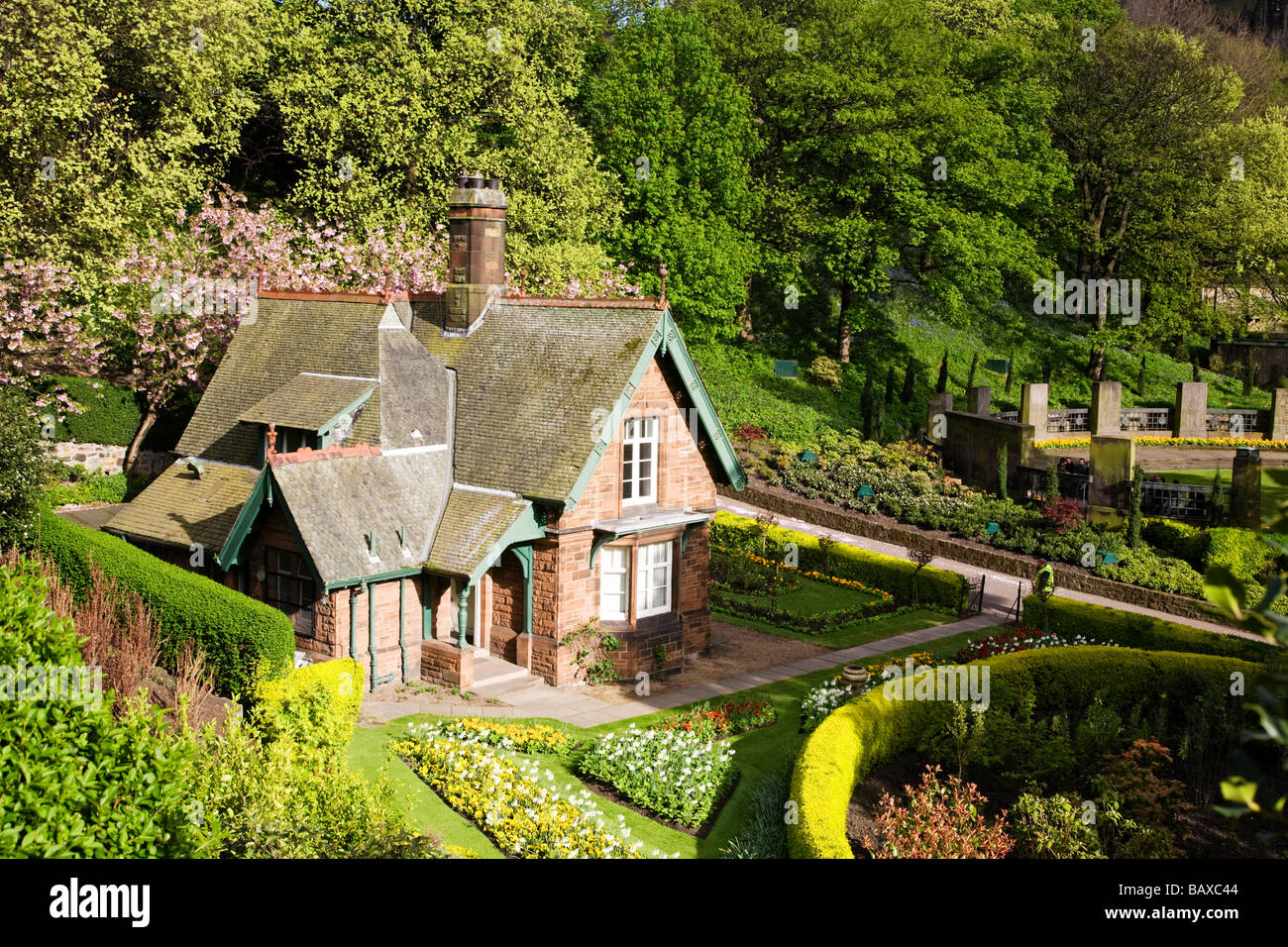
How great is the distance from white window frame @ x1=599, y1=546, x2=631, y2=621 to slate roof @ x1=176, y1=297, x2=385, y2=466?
255 inches

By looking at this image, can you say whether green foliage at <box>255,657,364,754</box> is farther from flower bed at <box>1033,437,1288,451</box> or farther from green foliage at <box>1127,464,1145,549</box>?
→ flower bed at <box>1033,437,1288,451</box>

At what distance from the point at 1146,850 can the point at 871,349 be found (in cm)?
4505

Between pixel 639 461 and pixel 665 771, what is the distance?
28.9 ft

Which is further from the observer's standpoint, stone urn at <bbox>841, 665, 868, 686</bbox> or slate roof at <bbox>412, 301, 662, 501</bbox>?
slate roof at <bbox>412, 301, 662, 501</bbox>

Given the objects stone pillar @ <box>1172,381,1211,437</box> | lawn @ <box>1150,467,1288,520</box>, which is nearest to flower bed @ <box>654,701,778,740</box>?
lawn @ <box>1150,467,1288,520</box>

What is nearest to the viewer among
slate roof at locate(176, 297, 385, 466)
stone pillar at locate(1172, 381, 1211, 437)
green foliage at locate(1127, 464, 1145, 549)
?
slate roof at locate(176, 297, 385, 466)

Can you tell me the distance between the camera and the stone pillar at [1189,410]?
53562 millimetres

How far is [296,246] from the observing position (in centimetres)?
4347

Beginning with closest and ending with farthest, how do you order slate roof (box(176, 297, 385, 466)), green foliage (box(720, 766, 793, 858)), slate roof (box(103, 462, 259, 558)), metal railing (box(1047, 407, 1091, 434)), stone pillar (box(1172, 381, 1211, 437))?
green foliage (box(720, 766, 793, 858)) < slate roof (box(103, 462, 259, 558)) < slate roof (box(176, 297, 385, 466)) < metal railing (box(1047, 407, 1091, 434)) < stone pillar (box(1172, 381, 1211, 437))

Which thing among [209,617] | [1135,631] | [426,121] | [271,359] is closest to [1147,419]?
[1135,631]

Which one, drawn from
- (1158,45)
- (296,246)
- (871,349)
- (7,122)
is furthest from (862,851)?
(1158,45)

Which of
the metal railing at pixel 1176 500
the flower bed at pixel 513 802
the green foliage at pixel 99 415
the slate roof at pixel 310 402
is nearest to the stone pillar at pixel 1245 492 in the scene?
the metal railing at pixel 1176 500

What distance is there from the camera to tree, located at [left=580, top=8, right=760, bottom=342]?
48625 mm

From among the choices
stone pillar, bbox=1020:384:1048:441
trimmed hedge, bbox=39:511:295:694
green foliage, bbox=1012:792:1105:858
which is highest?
stone pillar, bbox=1020:384:1048:441
